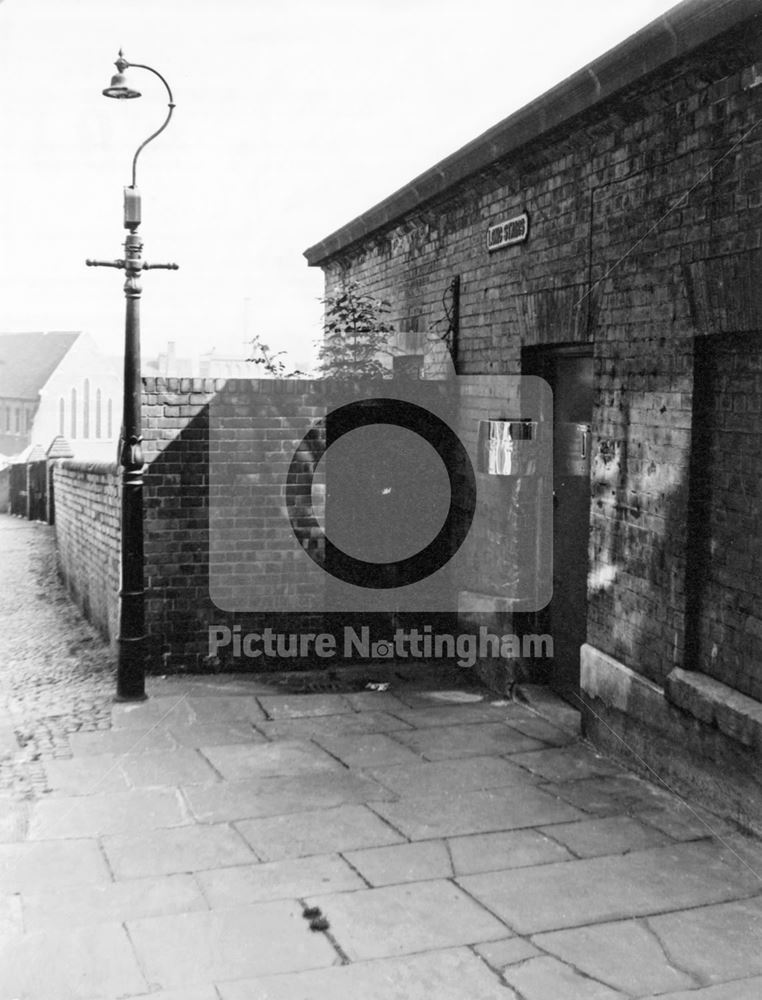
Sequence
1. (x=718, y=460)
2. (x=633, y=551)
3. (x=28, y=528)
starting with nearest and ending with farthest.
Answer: (x=718, y=460) → (x=633, y=551) → (x=28, y=528)

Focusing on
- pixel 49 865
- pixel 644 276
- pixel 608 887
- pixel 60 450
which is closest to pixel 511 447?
pixel 644 276

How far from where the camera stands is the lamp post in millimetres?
7410

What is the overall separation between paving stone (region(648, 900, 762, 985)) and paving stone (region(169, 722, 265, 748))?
3237 mm

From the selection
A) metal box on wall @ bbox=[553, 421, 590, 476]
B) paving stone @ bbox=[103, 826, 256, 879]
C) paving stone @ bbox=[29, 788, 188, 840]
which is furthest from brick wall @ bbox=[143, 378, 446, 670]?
paving stone @ bbox=[103, 826, 256, 879]

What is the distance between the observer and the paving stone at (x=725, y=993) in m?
3.54

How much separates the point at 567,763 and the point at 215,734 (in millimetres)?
2364

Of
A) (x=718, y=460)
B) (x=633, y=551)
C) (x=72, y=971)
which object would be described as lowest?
(x=72, y=971)

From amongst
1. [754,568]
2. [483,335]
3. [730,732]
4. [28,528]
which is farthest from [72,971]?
[28,528]

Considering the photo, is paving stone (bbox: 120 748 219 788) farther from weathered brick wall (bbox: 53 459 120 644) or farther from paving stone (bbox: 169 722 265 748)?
weathered brick wall (bbox: 53 459 120 644)

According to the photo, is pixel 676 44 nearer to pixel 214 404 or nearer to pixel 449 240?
pixel 449 240

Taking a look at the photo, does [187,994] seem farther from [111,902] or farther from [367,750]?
[367,750]

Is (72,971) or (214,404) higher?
(214,404)

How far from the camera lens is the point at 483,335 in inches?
324

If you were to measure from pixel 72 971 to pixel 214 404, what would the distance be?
5.28 metres
